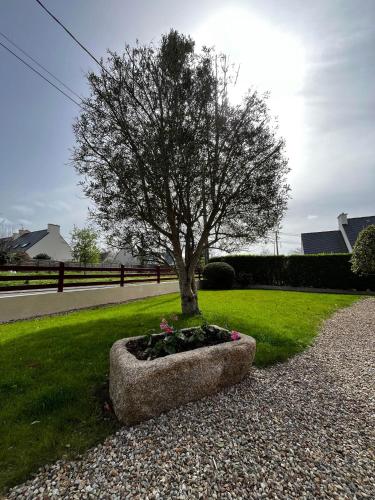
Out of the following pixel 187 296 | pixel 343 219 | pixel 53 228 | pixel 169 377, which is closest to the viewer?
pixel 169 377

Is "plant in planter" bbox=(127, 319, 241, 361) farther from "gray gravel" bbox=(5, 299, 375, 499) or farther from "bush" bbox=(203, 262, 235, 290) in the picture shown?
"bush" bbox=(203, 262, 235, 290)

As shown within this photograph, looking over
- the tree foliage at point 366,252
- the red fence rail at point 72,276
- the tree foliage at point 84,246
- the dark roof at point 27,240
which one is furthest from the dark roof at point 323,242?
the dark roof at point 27,240

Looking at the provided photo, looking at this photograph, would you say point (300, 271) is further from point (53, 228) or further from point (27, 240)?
point (27, 240)

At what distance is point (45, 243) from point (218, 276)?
27651mm

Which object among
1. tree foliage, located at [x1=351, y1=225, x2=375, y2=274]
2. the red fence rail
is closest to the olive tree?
the red fence rail

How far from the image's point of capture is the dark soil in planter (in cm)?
329

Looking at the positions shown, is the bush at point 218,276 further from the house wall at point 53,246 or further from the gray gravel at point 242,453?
Result: the house wall at point 53,246

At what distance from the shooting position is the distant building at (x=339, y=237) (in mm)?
25625

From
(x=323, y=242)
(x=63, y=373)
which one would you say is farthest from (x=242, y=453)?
(x=323, y=242)

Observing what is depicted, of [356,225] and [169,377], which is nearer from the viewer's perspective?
[169,377]

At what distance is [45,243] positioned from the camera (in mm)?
34781

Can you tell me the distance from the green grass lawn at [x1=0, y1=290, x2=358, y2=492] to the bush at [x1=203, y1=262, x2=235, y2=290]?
9.94 meters

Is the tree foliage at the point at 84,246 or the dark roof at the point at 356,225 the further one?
the tree foliage at the point at 84,246

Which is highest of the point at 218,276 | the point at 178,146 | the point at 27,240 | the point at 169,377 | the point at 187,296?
the point at 27,240
